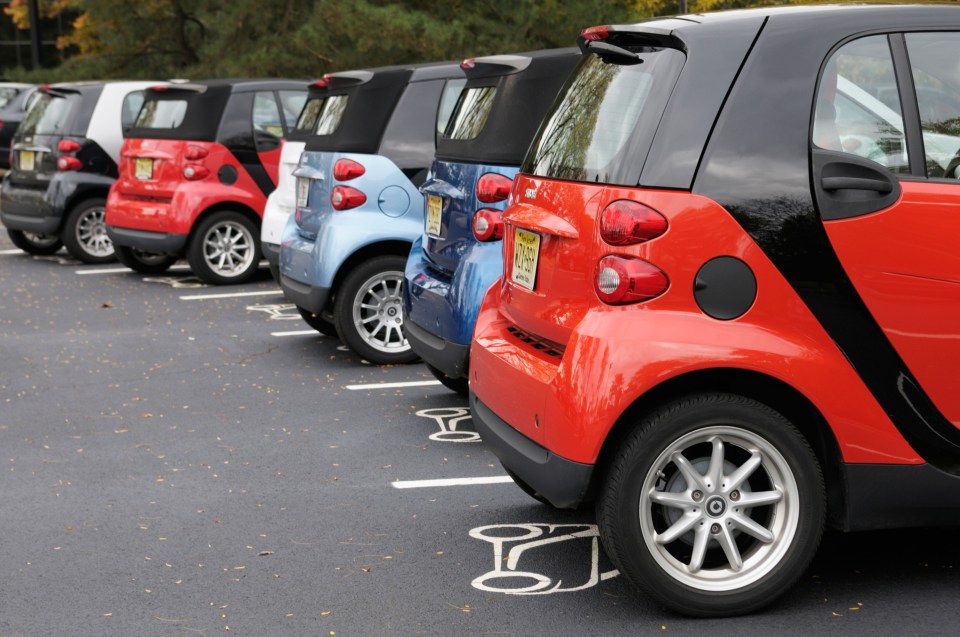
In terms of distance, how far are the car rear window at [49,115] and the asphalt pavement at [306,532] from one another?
20.4 ft

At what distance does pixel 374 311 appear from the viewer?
8.50 meters

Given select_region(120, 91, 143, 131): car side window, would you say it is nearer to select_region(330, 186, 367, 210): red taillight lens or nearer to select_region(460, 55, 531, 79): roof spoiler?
select_region(330, 186, 367, 210): red taillight lens

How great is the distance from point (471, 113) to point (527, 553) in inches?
111

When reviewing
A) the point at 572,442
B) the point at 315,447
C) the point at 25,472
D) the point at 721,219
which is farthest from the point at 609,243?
the point at 25,472

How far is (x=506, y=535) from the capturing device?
16.4 feet

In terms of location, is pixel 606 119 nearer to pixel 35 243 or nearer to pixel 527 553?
pixel 527 553

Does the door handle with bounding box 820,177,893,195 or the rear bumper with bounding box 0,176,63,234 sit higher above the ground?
the door handle with bounding box 820,177,893,195

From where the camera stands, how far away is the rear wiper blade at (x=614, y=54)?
422 cm

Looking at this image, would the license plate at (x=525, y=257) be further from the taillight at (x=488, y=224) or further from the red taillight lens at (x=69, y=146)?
the red taillight lens at (x=69, y=146)

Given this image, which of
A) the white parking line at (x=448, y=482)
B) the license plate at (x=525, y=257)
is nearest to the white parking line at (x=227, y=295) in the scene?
the white parking line at (x=448, y=482)

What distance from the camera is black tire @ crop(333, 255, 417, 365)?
27.4ft

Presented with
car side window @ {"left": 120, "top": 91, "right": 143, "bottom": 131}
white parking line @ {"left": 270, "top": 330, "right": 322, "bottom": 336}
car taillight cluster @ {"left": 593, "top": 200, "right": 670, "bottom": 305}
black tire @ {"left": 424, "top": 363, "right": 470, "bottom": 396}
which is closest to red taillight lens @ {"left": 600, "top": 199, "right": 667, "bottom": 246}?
car taillight cluster @ {"left": 593, "top": 200, "right": 670, "bottom": 305}

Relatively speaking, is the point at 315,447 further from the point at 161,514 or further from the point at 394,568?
the point at 394,568

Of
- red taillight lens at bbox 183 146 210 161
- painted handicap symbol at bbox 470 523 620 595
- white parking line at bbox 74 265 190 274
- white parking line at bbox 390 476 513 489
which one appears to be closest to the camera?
painted handicap symbol at bbox 470 523 620 595
